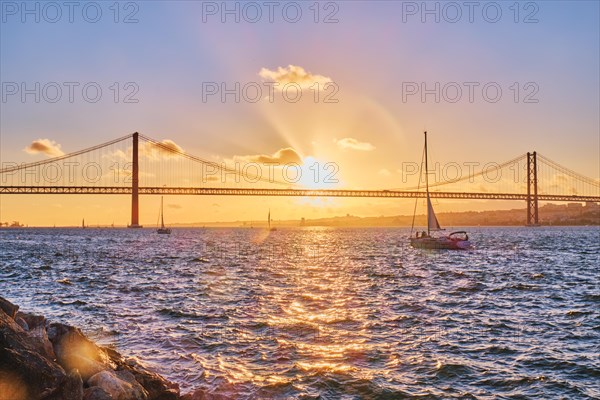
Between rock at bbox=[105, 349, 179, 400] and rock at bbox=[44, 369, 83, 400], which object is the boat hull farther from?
rock at bbox=[44, 369, 83, 400]

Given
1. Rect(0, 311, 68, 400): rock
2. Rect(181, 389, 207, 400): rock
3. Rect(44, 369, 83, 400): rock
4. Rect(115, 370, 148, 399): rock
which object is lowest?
Rect(181, 389, 207, 400): rock

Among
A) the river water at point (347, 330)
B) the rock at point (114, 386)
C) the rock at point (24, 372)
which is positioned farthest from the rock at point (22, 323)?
the river water at point (347, 330)

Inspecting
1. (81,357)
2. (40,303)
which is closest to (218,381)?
(81,357)

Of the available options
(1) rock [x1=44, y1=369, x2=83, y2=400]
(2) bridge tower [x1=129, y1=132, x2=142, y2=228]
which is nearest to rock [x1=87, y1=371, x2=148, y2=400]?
(1) rock [x1=44, y1=369, x2=83, y2=400]

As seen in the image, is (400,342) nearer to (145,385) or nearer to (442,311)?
(442,311)

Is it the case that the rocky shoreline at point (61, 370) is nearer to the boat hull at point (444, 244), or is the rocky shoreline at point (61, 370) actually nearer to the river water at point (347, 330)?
the river water at point (347, 330)

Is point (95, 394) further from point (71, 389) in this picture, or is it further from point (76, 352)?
Result: point (76, 352)
